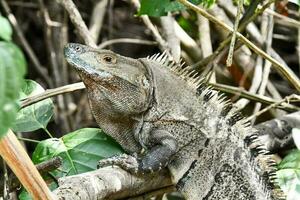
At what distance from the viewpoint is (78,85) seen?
302cm

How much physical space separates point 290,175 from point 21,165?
160 cm

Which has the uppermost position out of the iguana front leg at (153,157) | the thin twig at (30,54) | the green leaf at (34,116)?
the green leaf at (34,116)

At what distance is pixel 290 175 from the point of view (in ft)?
9.43

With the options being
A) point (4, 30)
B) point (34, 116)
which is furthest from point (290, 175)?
point (4, 30)

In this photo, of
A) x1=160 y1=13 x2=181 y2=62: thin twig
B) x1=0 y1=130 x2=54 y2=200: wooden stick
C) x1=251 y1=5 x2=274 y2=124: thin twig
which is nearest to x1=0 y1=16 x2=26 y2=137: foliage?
x1=0 y1=130 x2=54 y2=200: wooden stick

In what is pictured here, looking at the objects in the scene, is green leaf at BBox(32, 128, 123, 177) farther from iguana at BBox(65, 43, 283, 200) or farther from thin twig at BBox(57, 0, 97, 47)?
thin twig at BBox(57, 0, 97, 47)

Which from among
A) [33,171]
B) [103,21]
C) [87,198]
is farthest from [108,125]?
[103,21]

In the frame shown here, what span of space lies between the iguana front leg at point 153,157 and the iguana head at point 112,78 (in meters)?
0.16

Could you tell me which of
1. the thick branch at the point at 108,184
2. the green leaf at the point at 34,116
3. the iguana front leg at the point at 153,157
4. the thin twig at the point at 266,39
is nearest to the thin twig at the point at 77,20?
the green leaf at the point at 34,116

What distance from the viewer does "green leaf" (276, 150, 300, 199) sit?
9.25 feet

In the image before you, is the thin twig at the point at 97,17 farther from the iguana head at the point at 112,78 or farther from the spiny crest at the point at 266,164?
the spiny crest at the point at 266,164

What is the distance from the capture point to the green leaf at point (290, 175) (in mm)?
2820

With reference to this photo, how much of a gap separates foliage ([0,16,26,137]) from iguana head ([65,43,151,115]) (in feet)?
5.58

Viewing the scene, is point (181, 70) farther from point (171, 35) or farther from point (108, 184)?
point (108, 184)
